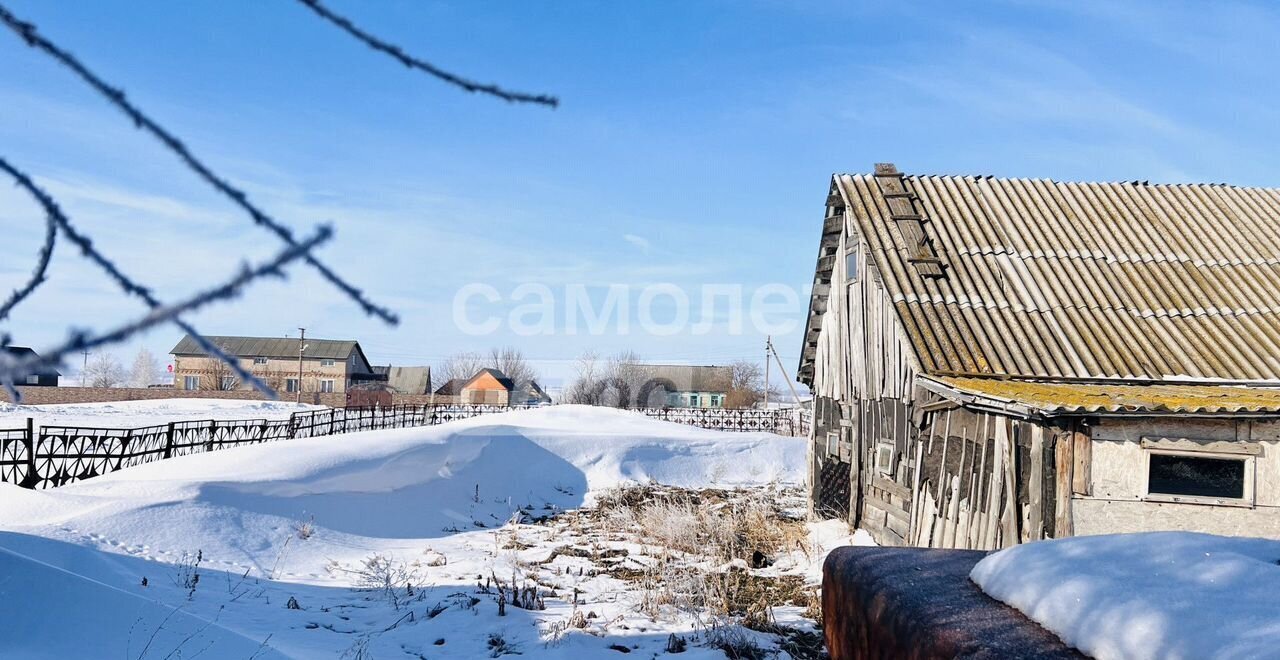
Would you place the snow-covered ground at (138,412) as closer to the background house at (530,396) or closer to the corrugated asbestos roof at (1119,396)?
the background house at (530,396)

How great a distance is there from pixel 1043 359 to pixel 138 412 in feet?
138

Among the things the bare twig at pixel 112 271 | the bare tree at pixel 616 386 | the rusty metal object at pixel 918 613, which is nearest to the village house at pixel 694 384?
the bare tree at pixel 616 386

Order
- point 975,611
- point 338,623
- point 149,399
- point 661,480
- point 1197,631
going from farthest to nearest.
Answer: point 149,399 < point 661,480 < point 338,623 < point 975,611 < point 1197,631

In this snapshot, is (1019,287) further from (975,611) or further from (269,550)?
(269,550)

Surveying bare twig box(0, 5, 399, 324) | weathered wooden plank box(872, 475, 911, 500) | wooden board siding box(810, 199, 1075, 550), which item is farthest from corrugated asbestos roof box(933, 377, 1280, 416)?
bare twig box(0, 5, 399, 324)

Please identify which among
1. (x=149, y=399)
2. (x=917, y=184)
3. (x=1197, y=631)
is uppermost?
(x=917, y=184)

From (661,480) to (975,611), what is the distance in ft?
60.6

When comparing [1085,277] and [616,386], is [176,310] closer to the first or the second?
[1085,277]

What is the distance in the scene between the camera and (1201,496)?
8.09 m

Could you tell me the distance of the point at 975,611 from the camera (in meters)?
2.76

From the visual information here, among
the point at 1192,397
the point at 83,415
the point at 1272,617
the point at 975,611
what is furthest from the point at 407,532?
the point at 83,415

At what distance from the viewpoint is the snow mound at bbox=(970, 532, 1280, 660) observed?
2002 mm

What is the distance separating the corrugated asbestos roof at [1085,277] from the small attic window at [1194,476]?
5.69 ft

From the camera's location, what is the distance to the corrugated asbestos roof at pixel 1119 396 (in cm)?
756
